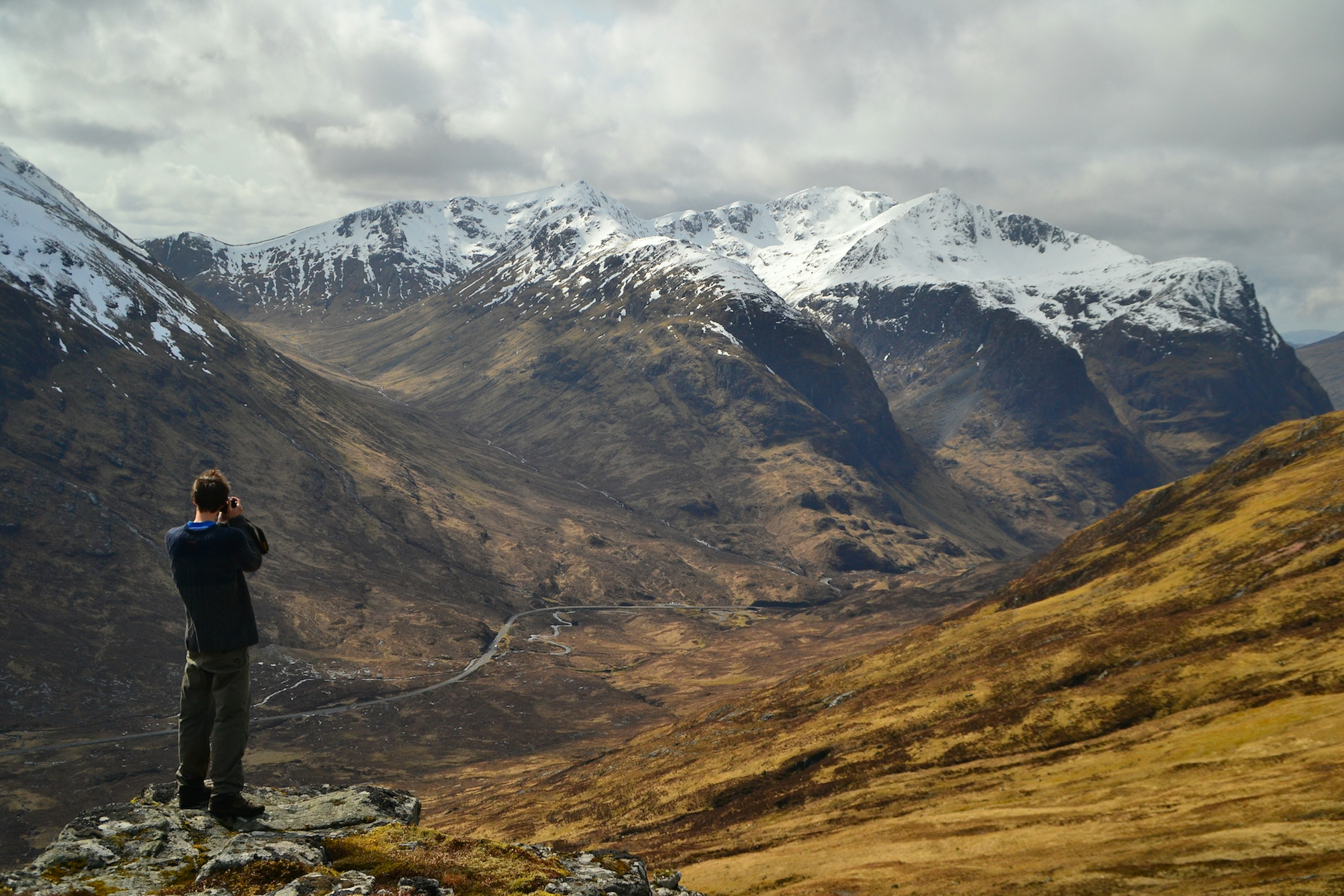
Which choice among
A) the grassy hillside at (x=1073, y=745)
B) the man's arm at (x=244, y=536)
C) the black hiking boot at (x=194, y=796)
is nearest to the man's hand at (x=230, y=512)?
the man's arm at (x=244, y=536)

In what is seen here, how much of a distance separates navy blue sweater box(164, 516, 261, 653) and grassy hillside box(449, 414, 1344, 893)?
39.7 metres

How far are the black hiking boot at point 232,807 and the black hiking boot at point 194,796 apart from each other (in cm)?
30

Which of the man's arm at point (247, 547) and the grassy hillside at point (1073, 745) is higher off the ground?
the man's arm at point (247, 547)

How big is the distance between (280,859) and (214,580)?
22.9ft

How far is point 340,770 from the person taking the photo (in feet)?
568

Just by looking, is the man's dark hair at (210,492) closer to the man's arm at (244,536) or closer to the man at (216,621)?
the man at (216,621)

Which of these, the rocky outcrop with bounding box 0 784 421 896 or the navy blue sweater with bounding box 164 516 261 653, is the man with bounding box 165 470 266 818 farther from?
the rocky outcrop with bounding box 0 784 421 896

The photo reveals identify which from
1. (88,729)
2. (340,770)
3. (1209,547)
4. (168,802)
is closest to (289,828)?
(168,802)

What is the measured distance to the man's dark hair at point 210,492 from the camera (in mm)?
19266

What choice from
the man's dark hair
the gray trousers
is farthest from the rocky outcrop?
the man's dark hair

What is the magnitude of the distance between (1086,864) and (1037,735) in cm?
3990

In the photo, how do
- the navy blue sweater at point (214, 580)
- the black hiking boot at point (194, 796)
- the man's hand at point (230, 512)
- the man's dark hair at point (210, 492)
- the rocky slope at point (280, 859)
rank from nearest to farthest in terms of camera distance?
1. the man's dark hair at point (210, 492)
2. the navy blue sweater at point (214, 580)
3. the man's hand at point (230, 512)
4. the rocky slope at point (280, 859)
5. the black hiking boot at point (194, 796)

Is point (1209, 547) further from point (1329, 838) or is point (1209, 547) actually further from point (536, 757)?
point (536, 757)

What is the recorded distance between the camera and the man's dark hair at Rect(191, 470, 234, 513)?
63.2 ft
